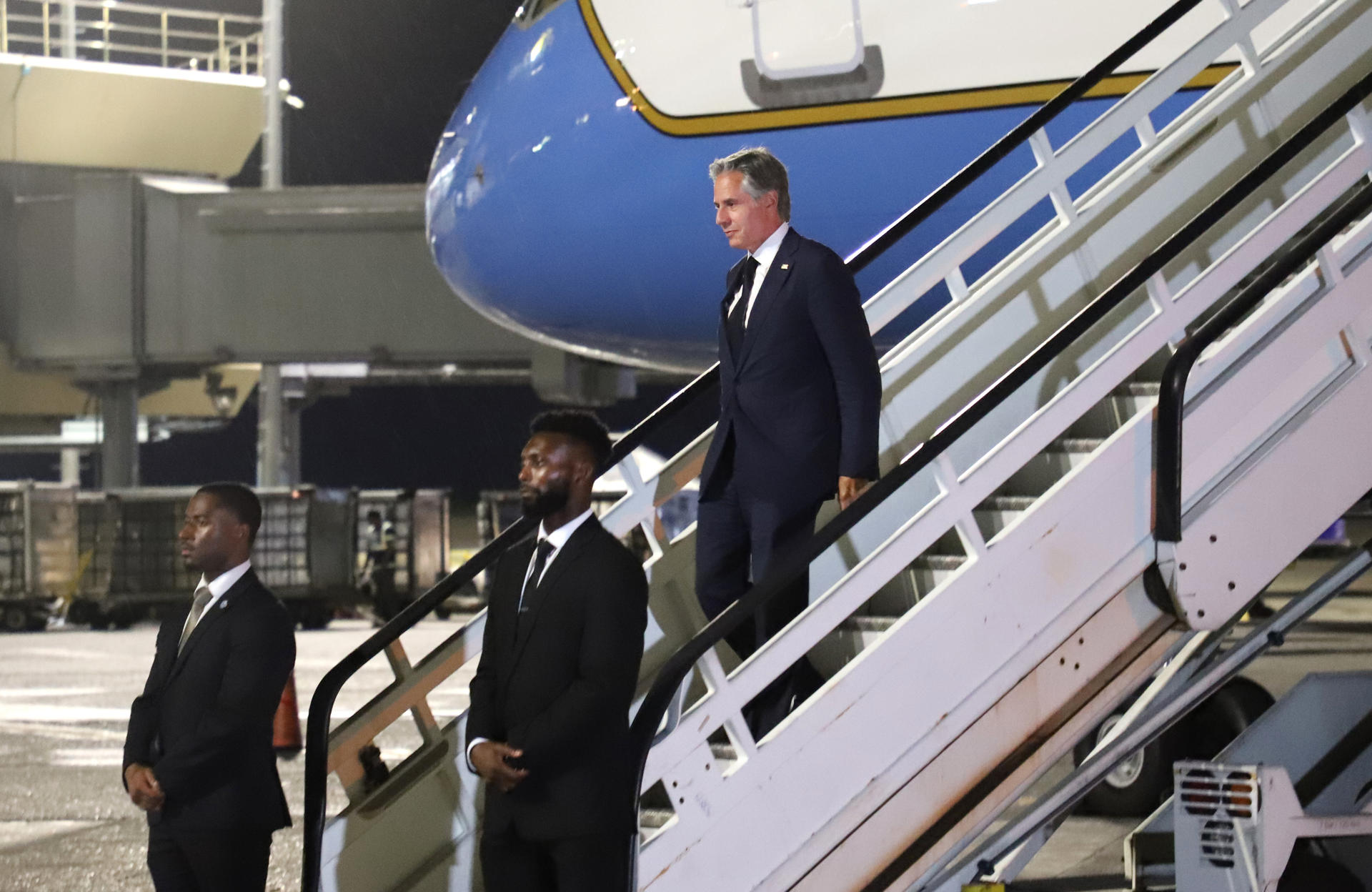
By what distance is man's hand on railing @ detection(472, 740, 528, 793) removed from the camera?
3.29 m

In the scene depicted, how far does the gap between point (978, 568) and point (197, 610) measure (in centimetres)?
184

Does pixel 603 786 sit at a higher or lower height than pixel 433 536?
higher

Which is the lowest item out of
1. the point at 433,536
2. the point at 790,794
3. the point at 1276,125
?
the point at 433,536

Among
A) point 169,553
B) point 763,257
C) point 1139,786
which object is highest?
point 763,257

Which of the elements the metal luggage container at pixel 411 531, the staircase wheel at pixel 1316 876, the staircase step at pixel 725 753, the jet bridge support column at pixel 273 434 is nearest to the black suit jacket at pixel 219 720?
the staircase step at pixel 725 753

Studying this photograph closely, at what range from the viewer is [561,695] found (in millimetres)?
3332

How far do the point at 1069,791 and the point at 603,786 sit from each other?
1.96m

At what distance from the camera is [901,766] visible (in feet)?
13.1

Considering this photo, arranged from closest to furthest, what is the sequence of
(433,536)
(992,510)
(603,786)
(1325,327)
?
(603,786) → (1325,327) → (992,510) → (433,536)

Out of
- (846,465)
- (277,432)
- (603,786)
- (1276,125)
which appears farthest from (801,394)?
(277,432)

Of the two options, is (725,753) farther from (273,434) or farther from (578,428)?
(273,434)

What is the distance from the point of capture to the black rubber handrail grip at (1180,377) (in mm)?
3979

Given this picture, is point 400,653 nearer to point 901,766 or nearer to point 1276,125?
point 901,766

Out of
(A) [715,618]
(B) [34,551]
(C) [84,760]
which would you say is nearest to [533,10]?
(A) [715,618]
